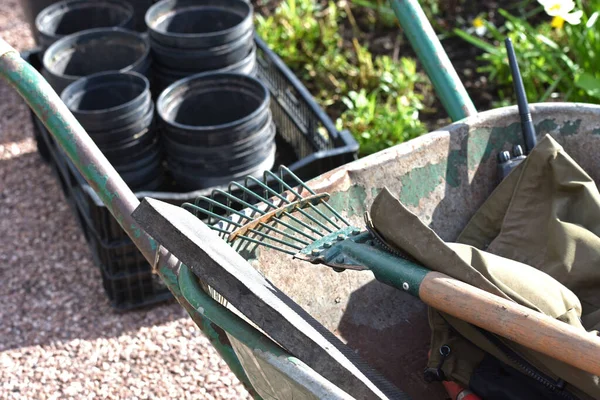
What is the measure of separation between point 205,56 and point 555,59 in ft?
5.33

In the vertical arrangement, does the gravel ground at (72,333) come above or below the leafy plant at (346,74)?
below

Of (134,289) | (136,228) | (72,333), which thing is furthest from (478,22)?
(136,228)

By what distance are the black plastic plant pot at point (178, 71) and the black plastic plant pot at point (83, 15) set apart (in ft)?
1.65

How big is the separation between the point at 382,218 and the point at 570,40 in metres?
2.27

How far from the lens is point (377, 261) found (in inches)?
66.2

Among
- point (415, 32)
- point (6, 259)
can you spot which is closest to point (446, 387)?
point (415, 32)

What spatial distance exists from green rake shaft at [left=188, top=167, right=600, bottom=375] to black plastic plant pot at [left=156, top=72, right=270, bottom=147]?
936mm

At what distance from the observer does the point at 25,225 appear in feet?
11.4

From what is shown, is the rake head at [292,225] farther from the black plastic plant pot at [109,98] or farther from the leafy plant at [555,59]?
the leafy plant at [555,59]

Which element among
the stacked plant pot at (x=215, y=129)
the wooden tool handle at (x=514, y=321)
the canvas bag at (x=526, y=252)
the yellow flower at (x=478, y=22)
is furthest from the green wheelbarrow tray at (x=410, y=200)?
the yellow flower at (x=478, y=22)

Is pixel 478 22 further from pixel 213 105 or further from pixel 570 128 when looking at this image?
pixel 570 128

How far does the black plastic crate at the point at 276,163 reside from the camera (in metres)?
2.84

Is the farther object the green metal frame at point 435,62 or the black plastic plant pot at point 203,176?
the black plastic plant pot at point 203,176

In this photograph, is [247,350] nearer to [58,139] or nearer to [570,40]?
[58,139]
